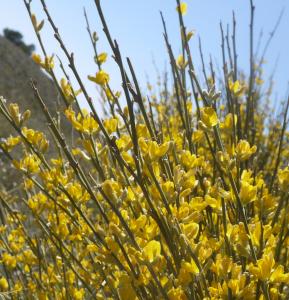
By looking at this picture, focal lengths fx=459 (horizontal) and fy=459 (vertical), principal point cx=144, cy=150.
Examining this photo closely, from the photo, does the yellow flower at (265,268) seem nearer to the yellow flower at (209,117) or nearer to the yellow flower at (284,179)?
the yellow flower at (284,179)

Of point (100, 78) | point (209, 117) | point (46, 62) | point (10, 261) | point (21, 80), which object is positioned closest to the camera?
point (209, 117)

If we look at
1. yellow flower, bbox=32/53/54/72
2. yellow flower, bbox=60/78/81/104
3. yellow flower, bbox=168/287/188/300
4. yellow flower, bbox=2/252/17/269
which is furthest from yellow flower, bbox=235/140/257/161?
A: yellow flower, bbox=2/252/17/269

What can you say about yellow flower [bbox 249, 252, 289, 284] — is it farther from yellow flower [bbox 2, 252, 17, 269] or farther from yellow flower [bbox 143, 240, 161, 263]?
yellow flower [bbox 2, 252, 17, 269]

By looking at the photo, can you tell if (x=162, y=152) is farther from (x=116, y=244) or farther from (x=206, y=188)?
(x=206, y=188)

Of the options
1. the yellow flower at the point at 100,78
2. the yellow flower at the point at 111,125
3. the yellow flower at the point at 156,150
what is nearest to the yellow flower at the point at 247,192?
the yellow flower at the point at 156,150

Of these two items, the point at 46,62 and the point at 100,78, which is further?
the point at 46,62

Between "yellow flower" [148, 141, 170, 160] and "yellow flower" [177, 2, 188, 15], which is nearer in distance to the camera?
"yellow flower" [148, 141, 170, 160]

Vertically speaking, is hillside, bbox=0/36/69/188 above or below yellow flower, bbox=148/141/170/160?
above

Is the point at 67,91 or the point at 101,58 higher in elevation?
the point at 101,58

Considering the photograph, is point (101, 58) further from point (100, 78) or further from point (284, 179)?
point (284, 179)

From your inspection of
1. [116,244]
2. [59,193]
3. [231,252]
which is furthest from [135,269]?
[59,193]

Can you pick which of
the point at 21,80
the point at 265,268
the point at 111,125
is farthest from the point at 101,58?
the point at 21,80

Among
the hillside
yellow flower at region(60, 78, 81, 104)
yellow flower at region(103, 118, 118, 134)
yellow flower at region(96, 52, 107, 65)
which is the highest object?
the hillside

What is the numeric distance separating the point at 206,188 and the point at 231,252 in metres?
0.25
